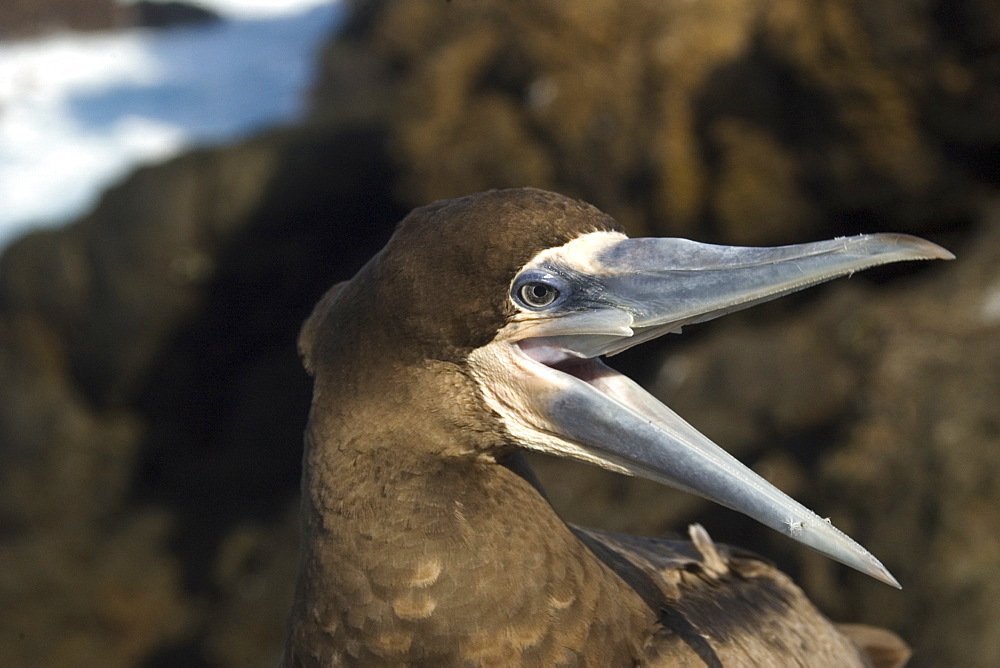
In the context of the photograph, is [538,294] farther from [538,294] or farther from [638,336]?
[638,336]

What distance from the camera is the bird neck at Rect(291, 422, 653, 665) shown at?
84.6 inches

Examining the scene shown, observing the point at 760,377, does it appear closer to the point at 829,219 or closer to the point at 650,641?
the point at 829,219

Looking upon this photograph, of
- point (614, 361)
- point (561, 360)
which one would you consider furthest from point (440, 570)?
point (614, 361)

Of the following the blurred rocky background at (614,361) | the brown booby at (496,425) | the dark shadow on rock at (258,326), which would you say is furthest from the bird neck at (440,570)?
the dark shadow on rock at (258,326)

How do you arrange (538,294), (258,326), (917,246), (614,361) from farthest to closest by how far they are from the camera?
(258,326) → (614,361) → (538,294) → (917,246)

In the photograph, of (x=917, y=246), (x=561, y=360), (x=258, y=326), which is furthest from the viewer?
(x=258, y=326)

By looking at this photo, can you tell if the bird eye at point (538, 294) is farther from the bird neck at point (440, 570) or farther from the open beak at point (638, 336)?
the bird neck at point (440, 570)

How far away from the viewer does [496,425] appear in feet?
7.13

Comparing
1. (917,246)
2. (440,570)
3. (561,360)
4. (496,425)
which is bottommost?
(440,570)

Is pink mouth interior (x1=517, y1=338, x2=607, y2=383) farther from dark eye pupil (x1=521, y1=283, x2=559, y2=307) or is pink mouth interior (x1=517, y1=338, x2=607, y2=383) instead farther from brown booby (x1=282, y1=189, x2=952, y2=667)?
dark eye pupil (x1=521, y1=283, x2=559, y2=307)

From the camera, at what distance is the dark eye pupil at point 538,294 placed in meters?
2.09

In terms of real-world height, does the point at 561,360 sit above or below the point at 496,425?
above

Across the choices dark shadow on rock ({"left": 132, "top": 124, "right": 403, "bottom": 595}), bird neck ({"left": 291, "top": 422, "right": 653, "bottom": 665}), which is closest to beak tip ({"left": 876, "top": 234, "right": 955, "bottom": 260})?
bird neck ({"left": 291, "top": 422, "right": 653, "bottom": 665})

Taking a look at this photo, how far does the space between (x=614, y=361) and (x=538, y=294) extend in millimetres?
5319
